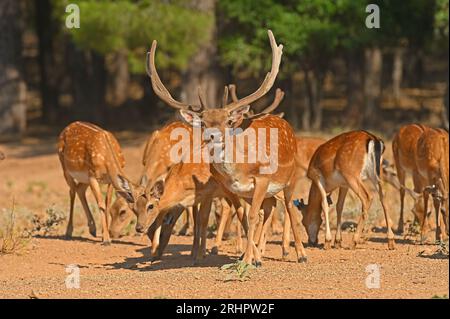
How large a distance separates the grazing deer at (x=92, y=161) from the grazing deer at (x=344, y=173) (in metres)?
2.37

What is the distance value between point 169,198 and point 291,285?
7.91ft

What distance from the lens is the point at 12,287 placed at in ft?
35.2

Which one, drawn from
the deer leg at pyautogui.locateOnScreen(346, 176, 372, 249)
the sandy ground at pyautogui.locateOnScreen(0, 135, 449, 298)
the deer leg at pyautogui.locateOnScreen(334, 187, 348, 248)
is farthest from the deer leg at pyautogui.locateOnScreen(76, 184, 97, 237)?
the deer leg at pyautogui.locateOnScreen(346, 176, 372, 249)

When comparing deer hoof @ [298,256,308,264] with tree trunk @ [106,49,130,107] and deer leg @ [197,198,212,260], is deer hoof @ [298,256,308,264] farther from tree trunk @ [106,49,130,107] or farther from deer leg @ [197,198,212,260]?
tree trunk @ [106,49,130,107]

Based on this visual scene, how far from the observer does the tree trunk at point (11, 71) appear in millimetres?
30406

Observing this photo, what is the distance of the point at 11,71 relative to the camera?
102ft

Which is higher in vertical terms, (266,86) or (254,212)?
(266,86)

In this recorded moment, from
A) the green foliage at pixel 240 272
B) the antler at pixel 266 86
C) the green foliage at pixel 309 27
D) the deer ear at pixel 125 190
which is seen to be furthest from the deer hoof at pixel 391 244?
the green foliage at pixel 309 27

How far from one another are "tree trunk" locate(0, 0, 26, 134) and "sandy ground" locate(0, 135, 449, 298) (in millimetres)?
13659

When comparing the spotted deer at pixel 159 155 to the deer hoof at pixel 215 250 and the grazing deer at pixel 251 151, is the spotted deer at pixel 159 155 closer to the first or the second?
the deer hoof at pixel 215 250

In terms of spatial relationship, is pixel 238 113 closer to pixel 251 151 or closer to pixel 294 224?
pixel 251 151

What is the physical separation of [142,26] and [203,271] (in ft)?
47.3

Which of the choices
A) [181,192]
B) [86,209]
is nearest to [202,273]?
[181,192]

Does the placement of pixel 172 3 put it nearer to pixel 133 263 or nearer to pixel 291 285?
pixel 133 263
